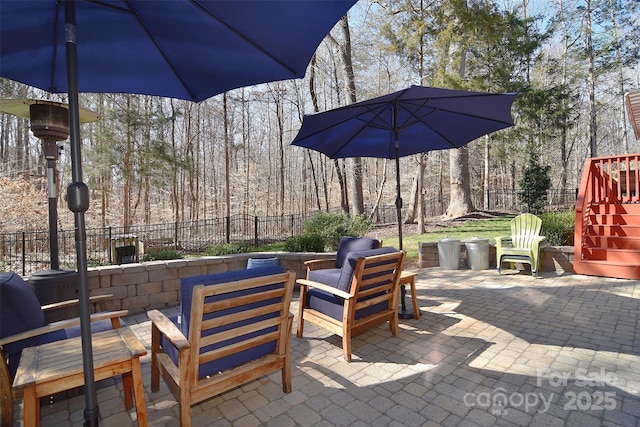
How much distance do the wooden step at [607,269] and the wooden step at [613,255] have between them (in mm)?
136

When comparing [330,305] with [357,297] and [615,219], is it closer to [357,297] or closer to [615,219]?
[357,297]

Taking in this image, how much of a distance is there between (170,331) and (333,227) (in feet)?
16.5

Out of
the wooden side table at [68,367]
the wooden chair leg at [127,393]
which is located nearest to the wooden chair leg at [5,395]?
the wooden side table at [68,367]

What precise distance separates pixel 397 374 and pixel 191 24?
2.82m

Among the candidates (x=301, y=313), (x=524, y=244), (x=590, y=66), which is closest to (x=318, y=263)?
(x=301, y=313)

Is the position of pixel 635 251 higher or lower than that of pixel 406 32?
lower

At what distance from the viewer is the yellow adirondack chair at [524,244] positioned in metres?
5.31

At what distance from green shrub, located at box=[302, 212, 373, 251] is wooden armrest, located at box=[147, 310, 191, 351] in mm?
4462

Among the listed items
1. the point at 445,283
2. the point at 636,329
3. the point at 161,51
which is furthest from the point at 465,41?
the point at 161,51

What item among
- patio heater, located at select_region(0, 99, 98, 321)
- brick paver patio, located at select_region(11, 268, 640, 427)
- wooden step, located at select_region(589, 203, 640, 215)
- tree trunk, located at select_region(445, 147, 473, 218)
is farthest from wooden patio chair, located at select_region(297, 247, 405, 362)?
tree trunk, located at select_region(445, 147, 473, 218)

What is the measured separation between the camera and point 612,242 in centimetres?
549

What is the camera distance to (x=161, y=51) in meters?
2.30

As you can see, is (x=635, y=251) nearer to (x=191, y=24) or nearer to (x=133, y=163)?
(x=191, y=24)

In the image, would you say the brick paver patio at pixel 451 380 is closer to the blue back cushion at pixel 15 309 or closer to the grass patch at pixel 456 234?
the blue back cushion at pixel 15 309
